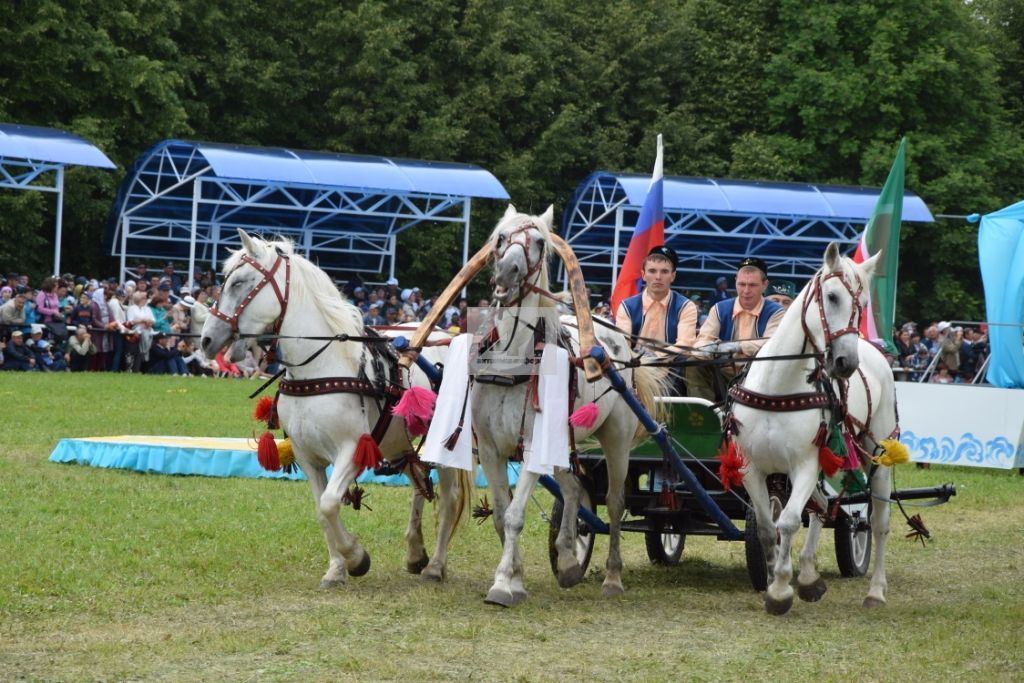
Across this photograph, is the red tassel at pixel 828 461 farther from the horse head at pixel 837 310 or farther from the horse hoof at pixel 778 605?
the horse hoof at pixel 778 605

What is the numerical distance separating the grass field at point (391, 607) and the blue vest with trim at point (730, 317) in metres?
1.66

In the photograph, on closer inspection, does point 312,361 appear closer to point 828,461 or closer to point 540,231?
point 540,231

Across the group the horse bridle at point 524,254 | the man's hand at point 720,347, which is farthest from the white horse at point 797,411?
the horse bridle at point 524,254

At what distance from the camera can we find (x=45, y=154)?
26031 mm

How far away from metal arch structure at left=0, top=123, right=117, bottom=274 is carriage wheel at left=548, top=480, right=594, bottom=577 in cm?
1799

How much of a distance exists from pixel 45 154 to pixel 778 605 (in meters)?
20.6

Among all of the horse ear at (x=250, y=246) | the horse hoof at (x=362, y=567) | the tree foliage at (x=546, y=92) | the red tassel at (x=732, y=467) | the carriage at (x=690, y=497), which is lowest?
the horse hoof at (x=362, y=567)

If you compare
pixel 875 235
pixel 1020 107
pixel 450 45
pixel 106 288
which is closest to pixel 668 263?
pixel 875 235

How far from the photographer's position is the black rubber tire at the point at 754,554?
9.13 metres

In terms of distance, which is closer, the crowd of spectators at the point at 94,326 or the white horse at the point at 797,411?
the white horse at the point at 797,411

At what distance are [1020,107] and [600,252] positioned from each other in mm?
17487

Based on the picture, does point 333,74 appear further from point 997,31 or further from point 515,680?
point 515,680

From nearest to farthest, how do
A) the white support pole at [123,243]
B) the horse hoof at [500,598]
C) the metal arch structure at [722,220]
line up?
1. the horse hoof at [500,598]
2. the white support pole at [123,243]
3. the metal arch structure at [722,220]

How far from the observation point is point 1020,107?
153ft
